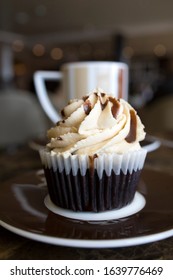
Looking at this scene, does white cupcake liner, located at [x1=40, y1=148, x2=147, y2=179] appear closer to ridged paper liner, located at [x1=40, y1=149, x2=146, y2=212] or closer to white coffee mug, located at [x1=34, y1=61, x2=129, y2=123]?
ridged paper liner, located at [x1=40, y1=149, x2=146, y2=212]

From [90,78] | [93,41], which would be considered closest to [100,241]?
[90,78]

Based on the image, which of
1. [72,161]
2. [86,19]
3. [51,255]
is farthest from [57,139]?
[86,19]

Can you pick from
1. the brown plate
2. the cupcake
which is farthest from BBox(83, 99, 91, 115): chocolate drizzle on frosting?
the brown plate

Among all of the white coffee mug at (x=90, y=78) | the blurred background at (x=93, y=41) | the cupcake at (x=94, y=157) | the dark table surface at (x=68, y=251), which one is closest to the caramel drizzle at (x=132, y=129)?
the cupcake at (x=94, y=157)

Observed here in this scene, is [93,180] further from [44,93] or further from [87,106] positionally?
[44,93]
